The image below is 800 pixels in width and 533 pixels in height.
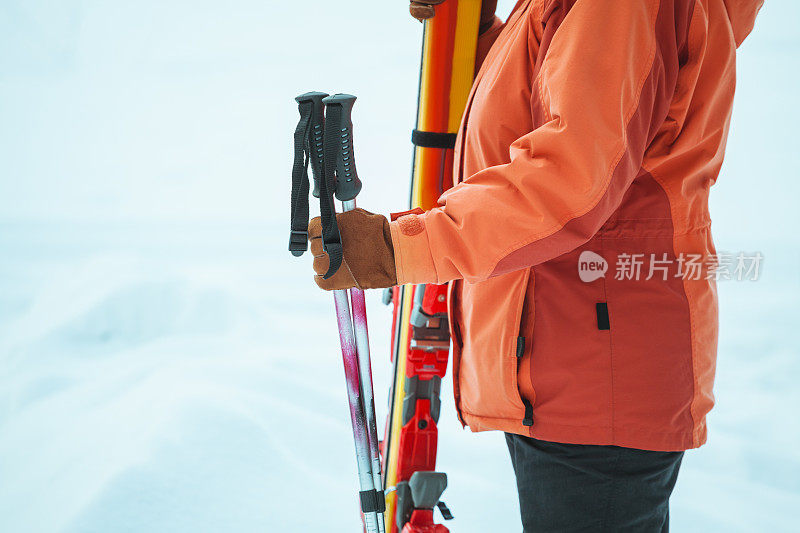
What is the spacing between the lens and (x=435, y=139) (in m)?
1.43

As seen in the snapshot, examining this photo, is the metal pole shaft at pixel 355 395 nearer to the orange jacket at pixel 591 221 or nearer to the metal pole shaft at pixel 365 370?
the metal pole shaft at pixel 365 370

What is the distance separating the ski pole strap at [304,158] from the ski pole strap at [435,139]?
0.51 m

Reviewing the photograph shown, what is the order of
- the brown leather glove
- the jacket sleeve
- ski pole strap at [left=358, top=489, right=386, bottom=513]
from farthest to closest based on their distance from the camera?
ski pole strap at [left=358, top=489, right=386, bottom=513], the brown leather glove, the jacket sleeve

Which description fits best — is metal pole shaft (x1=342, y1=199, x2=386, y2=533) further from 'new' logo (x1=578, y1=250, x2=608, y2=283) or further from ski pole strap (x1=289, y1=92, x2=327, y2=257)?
'new' logo (x1=578, y1=250, x2=608, y2=283)

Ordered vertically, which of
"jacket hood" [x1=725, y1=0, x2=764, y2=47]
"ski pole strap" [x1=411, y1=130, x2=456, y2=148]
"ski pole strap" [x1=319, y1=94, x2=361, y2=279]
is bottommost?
"ski pole strap" [x1=319, y1=94, x2=361, y2=279]

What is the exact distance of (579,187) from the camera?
2.49 ft

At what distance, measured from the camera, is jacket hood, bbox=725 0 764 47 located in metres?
0.87

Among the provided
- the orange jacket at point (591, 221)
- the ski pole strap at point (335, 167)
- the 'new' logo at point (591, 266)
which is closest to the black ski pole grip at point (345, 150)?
the ski pole strap at point (335, 167)

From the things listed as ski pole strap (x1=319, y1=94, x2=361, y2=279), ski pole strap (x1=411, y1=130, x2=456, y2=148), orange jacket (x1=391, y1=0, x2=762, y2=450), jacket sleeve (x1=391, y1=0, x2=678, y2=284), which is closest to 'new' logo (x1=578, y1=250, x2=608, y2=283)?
orange jacket (x1=391, y1=0, x2=762, y2=450)

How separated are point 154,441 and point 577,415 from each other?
5.64 ft

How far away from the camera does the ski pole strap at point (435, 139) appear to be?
1.42 m

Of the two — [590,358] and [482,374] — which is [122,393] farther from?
[590,358]

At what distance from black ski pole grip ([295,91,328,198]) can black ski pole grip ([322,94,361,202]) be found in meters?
0.02

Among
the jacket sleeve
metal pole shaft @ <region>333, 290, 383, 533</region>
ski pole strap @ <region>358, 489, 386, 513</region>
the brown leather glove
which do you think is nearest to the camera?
the jacket sleeve
